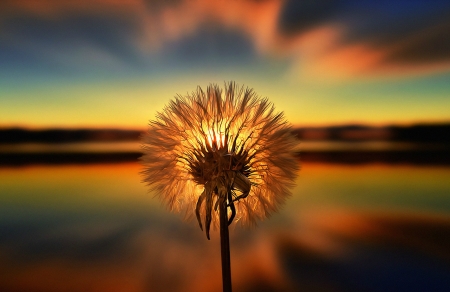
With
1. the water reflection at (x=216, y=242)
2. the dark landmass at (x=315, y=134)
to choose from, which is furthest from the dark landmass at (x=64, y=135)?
the water reflection at (x=216, y=242)

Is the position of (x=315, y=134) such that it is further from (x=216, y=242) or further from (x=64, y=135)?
(x=64, y=135)

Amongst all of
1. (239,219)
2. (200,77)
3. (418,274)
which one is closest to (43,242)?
(200,77)

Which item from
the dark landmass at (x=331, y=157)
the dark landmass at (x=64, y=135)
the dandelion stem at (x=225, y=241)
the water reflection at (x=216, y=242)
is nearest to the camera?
the dandelion stem at (x=225, y=241)

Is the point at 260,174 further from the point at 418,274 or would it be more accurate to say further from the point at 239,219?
the point at 418,274

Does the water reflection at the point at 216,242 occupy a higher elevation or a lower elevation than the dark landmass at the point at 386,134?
lower

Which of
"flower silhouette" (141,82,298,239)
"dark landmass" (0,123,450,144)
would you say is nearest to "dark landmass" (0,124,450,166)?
"dark landmass" (0,123,450,144)

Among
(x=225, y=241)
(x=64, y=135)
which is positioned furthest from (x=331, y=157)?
(x=64, y=135)

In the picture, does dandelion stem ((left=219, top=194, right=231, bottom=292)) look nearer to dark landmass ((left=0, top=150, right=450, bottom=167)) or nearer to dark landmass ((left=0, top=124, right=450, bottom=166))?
dark landmass ((left=0, top=124, right=450, bottom=166))

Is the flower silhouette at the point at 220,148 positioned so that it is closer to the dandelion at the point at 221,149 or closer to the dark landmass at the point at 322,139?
the dandelion at the point at 221,149
